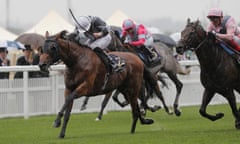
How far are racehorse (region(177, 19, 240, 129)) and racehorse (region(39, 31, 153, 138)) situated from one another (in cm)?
113

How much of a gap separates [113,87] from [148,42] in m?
3.80

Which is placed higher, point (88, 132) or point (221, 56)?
point (221, 56)

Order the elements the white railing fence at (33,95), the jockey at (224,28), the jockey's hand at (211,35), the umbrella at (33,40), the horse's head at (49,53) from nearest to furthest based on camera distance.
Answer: the horse's head at (49,53)
the jockey's hand at (211,35)
the jockey at (224,28)
the white railing fence at (33,95)
the umbrella at (33,40)

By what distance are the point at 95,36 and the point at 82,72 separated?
3.96ft

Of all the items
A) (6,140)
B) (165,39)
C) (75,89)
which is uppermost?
(75,89)

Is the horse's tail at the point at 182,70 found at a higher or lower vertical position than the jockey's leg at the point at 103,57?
lower

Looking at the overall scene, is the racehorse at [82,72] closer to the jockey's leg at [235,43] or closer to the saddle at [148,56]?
the jockey's leg at [235,43]

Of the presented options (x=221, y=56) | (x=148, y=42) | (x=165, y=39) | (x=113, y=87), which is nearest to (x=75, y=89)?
(x=113, y=87)

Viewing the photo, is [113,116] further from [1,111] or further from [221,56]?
[221,56]

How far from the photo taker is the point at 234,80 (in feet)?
46.2

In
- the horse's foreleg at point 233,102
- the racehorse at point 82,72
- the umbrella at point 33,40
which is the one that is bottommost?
the umbrella at point 33,40

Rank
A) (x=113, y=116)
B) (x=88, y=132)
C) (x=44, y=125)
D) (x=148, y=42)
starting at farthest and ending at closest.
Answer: (x=113, y=116)
(x=148, y=42)
(x=44, y=125)
(x=88, y=132)

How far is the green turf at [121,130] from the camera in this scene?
41.2 feet

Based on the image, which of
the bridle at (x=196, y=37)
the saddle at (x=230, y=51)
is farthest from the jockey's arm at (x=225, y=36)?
the bridle at (x=196, y=37)
